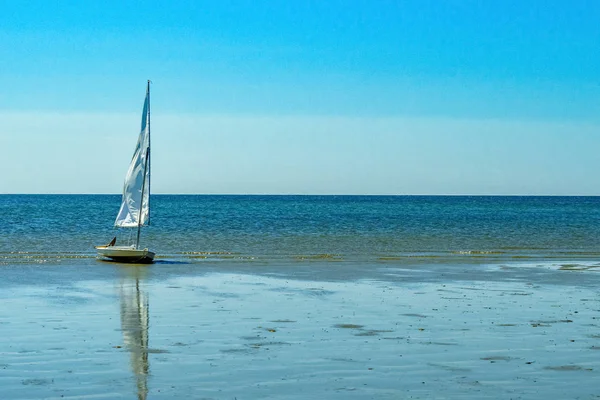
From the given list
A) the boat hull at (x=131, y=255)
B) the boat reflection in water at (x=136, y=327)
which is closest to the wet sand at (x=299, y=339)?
the boat reflection in water at (x=136, y=327)

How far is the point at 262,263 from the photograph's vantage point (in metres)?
46.7

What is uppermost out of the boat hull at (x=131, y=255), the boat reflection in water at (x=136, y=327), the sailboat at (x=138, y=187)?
the sailboat at (x=138, y=187)

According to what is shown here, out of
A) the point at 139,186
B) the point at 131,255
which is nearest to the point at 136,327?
the point at 131,255

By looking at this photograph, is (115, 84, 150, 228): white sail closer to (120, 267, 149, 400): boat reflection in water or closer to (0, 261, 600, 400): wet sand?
(0, 261, 600, 400): wet sand

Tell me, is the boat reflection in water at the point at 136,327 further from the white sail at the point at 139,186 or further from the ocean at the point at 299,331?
the white sail at the point at 139,186

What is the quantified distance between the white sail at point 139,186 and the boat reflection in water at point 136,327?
1458cm

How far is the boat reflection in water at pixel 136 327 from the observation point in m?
16.0

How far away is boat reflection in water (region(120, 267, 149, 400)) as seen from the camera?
1605cm

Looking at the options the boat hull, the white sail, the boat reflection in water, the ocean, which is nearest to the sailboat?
the white sail

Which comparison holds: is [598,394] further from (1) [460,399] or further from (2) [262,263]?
(2) [262,263]

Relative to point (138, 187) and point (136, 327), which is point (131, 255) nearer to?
point (138, 187)

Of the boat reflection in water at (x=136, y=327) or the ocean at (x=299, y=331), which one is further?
the boat reflection in water at (x=136, y=327)

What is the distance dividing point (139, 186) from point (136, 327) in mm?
28806

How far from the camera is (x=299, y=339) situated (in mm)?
20000
